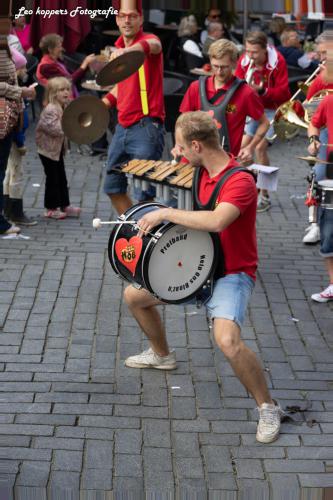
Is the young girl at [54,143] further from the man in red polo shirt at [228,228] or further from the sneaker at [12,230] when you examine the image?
the man in red polo shirt at [228,228]

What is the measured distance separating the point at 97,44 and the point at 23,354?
27.5ft

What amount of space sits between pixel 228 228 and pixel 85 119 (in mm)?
2754

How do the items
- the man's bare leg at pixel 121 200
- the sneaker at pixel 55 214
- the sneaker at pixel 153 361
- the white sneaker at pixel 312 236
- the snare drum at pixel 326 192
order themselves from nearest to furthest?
the sneaker at pixel 153 361, the snare drum at pixel 326 192, the man's bare leg at pixel 121 200, the white sneaker at pixel 312 236, the sneaker at pixel 55 214

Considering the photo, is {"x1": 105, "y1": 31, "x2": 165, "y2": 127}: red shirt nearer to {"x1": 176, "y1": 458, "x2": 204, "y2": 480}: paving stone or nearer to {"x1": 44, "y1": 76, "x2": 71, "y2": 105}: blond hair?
{"x1": 44, "y1": 76, "x2": 71, "y2": 105}: blond hair

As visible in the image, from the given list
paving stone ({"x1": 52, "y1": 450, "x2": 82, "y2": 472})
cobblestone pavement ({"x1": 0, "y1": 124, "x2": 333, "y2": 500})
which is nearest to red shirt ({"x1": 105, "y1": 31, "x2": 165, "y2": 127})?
cobblestone pavement ({"x1": 0, "y1": 124, "x2": 333, "y2": 500})

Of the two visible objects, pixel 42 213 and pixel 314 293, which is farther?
pixel 42 213

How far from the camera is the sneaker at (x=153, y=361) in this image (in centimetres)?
598

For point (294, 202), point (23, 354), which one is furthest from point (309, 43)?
point (23, 354)

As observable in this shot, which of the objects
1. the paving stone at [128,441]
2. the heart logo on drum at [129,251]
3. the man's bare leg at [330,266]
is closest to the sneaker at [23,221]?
the man's bare leg at [330,266]

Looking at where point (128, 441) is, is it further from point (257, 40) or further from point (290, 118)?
point (257, 40)

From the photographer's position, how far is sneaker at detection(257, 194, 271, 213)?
32.0 feet

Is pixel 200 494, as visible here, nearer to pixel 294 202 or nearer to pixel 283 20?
pixel 294 202

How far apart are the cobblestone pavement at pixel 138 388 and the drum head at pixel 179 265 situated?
698 mm

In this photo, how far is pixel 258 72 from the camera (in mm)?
9414
